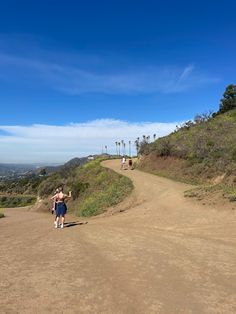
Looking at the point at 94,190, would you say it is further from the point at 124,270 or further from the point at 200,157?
the point at 124,270

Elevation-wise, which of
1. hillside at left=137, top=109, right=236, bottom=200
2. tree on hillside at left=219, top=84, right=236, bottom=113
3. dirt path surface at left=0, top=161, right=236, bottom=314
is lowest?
dirt path surface at left=0, top=161, right=236, bottom=314

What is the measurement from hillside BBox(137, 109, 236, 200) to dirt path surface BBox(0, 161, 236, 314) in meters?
8.74

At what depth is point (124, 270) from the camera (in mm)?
8539

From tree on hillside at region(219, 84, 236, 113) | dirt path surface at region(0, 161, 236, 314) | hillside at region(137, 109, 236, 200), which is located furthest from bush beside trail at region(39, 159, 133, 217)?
tree on hillside at region(219, 84, 236, 113)

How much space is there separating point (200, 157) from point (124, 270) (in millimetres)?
25302

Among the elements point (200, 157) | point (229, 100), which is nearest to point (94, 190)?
point (200, 157)

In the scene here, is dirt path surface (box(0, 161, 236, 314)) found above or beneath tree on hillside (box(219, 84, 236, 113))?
beneath

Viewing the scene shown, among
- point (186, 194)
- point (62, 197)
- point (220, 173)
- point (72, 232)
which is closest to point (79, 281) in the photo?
point (72, 232)

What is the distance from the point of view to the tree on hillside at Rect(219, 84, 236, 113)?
64562 mm

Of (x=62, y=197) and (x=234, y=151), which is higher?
(x=234, y=151)

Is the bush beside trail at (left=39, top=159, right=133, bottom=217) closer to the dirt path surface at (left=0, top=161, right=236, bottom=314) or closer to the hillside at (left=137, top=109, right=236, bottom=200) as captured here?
the hillside at (left=137, top=109, right=236, bottom=200)

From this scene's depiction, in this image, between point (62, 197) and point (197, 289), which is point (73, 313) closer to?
point (197, 289)

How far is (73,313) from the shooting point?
6.19m

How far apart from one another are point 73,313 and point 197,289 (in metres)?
2.47
